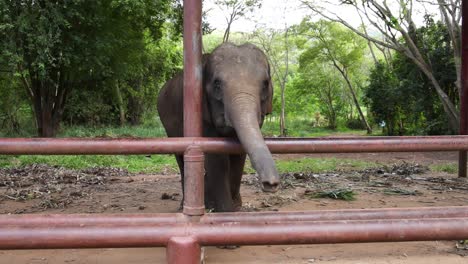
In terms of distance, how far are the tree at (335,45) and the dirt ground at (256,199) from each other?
18.6 m

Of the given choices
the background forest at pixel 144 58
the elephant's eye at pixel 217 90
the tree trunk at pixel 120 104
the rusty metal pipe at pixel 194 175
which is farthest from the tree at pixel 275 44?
the rusty metal pipe at pixel 194 175

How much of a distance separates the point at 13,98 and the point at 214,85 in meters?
24.5

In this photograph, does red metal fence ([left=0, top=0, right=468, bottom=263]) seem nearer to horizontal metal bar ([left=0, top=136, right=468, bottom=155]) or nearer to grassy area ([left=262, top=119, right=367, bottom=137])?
horizontal metal bar ([left=0, top=136, right=468, bottom=155])

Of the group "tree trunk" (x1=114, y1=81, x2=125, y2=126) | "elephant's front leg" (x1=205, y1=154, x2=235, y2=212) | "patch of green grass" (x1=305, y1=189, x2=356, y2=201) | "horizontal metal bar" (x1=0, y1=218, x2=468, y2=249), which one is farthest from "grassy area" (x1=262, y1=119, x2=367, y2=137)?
"horizontal metal bar" (x1=0, y1=218, x2=468, y2=249)

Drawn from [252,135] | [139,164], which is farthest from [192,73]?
[139,164]

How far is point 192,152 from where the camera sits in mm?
2248

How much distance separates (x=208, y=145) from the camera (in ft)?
7.50

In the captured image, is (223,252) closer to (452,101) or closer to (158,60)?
(452,101)

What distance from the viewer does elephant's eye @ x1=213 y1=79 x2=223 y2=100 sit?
379 centimetres

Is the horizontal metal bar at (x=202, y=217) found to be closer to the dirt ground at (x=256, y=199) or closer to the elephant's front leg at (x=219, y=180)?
the dirt ground at (x=256, y=199)

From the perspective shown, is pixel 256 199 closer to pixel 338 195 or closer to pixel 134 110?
pixel 338 195

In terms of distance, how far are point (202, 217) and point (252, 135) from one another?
71 cm

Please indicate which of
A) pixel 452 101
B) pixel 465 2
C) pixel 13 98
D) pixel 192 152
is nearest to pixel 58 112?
pixel 13 98

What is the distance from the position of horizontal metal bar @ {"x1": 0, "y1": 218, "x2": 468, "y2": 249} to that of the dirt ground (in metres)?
1.97
